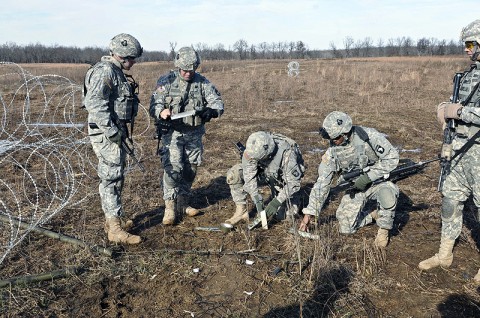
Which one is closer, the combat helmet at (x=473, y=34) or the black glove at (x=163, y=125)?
the combat helmet at (x=473, y=34)

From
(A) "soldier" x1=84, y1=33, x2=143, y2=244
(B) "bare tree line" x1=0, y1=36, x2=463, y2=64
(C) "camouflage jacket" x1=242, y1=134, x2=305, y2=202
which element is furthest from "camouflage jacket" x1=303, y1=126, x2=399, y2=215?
(B) "bare tree line" x1=0, y1=36, x2=463, y2=64

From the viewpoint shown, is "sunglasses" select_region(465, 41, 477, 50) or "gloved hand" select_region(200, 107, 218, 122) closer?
"sunglasses" select_region(465, 41, 477, 50)

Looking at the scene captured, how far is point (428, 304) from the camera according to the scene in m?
3.62

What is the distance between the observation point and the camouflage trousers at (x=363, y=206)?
4578 millimetres

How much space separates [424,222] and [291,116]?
8.44 meters

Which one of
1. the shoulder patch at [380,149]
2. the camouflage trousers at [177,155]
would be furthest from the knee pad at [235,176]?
the shoulder patch at [380,149]

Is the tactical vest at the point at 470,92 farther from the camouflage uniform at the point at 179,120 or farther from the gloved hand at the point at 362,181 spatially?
the camouflage uniform at the point at 179,120

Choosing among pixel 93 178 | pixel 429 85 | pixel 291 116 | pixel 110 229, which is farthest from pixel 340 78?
pixel 110 229

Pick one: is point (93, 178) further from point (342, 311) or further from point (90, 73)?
point (342, 311)

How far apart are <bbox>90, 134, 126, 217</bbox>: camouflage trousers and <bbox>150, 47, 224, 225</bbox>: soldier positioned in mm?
750

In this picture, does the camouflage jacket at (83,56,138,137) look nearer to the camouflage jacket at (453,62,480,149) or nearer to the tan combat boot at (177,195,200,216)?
the tan combat boot at (177,195,200,216)

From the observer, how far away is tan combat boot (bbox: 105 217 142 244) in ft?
15.5

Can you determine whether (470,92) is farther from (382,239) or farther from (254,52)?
(254,52)

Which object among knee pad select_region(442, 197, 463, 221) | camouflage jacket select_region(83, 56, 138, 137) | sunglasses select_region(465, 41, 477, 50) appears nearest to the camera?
sunglasses select_region(465, 41, 477, 50)
